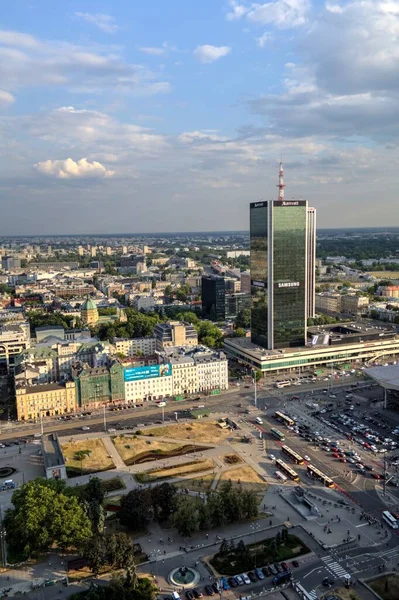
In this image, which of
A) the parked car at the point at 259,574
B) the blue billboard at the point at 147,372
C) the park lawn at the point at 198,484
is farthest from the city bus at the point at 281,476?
the blue billboard at the point at 147,372

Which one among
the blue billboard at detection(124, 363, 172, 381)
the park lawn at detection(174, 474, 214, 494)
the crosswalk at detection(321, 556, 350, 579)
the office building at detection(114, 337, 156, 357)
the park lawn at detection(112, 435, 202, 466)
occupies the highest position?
the blue billboard at detection(124, 363, 172, 381)

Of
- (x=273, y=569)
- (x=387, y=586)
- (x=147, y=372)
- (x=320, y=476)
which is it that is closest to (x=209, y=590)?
(x=273, y=569)

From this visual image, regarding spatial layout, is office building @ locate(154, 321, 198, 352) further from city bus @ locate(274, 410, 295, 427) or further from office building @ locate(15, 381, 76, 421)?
city bus @ locate(274, 410, 295, 427)

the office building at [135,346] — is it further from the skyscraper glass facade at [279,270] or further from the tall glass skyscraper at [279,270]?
the skyscraper glass facade at [279,270]

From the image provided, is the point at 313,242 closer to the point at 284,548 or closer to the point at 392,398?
the point at 392,398

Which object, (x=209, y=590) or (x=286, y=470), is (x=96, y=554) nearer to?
(x=209, y=590)

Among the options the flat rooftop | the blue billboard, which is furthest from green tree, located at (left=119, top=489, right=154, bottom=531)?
the blue billboard
